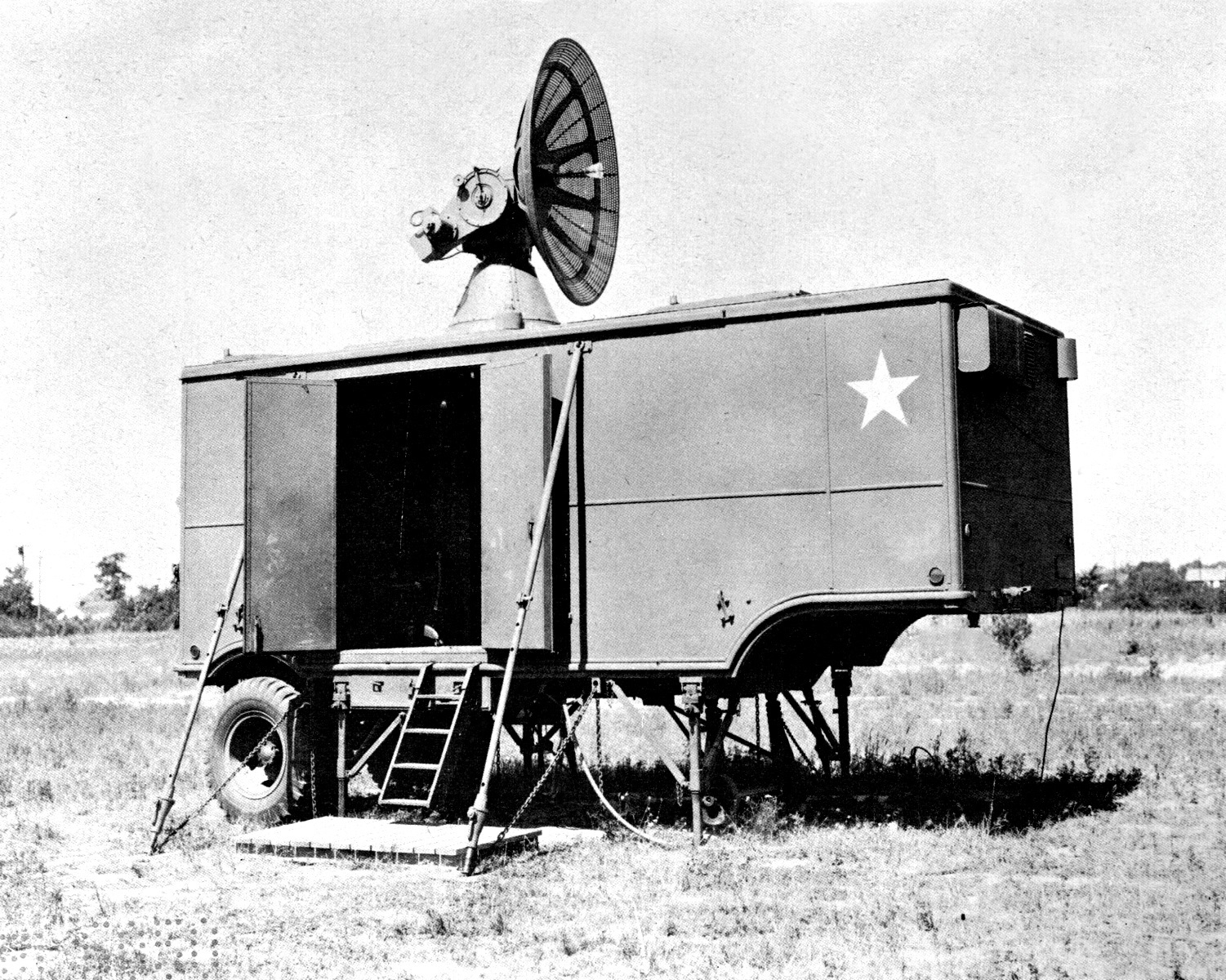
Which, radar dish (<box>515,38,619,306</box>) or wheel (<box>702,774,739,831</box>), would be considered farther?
radar dish (<box>515,38,619,306</box>)

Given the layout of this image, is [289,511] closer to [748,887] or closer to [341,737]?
[341,737]

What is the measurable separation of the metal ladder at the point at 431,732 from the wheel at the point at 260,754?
0.85m

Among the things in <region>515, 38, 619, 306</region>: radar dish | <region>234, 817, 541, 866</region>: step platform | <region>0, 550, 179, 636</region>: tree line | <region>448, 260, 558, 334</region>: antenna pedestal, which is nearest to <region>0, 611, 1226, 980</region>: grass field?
<region>234, 817, 541, 866</region>: step platform

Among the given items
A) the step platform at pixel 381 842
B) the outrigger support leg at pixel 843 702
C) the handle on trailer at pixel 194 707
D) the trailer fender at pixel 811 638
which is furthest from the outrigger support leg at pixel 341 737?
the outrigger support leg at pixel 843 702

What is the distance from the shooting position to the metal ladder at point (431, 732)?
32.6ft

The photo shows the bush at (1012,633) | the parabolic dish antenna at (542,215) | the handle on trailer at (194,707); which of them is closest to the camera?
the handle on trailer at (194,707)

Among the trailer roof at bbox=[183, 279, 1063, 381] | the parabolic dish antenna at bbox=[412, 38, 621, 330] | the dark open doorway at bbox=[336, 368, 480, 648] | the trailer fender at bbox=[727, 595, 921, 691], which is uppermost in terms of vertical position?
the parabolic dish antenna at bbox=[412, 38, 621, 330]

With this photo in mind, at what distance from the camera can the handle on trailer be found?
1013cm

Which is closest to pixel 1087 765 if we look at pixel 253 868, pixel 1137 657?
pixel 253 868

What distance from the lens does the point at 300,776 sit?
1109 cm

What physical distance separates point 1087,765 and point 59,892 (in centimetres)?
854

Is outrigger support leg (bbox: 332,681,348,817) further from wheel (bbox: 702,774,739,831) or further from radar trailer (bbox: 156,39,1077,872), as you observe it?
wheel (bbox: 702,774,739,831)

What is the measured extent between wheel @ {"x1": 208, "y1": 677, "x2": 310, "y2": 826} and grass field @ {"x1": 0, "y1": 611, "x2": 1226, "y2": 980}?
0.40 metres

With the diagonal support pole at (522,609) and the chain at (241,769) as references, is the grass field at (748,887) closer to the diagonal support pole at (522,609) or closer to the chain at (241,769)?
→ the chain at (241,769)
